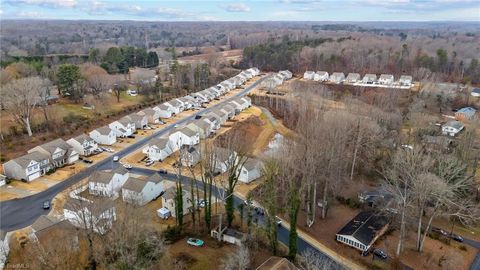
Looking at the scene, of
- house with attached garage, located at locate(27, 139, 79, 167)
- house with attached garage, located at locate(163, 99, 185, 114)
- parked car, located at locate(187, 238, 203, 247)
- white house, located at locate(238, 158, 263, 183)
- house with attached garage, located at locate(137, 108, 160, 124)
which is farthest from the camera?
house with attached garage, located at locate(163, 99, 185, 114)

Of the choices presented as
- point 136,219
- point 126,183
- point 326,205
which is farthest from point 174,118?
point 136,219

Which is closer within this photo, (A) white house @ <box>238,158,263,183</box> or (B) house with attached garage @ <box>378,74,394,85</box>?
(A) white house @ <box>238,158,263,183</box>

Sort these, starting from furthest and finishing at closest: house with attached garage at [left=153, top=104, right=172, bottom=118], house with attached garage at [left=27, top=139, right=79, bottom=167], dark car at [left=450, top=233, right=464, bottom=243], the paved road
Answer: house with attached garage at [left=153, top=104, right=172, bottom=118] < house with attached garage at [left=27, top=139, right=79, bottom=167] < the paved road < dark car at [left=450, top=233, right=464, bottom=243]

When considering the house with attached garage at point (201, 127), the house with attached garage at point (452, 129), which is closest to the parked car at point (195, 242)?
the house with attached garage at point (201, 127)

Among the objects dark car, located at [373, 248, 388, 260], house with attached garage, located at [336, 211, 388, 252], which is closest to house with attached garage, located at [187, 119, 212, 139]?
house with attached garage, located at [336, 211, 388, 252]

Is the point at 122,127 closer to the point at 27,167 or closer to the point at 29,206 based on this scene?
the point at 27,167

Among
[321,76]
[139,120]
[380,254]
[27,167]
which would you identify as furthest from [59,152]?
[321,76]

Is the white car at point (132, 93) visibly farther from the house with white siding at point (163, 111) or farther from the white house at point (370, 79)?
the white house at point (370, 79)

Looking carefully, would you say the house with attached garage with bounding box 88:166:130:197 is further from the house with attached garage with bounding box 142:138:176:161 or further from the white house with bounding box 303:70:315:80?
the white house with bounding box 303:70:315:80
